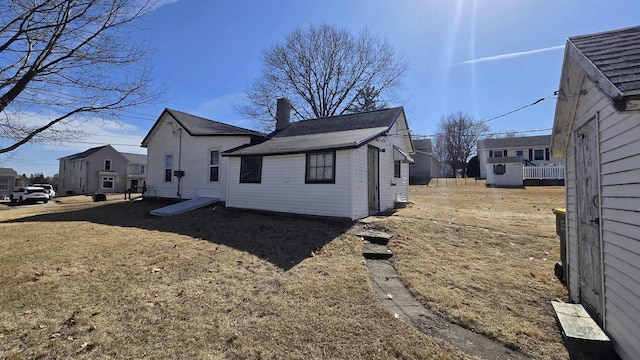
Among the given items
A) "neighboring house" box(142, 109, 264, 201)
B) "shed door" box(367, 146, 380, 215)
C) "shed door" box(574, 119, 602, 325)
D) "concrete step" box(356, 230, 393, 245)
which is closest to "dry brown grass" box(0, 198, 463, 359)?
"concrete step" box(356, 230, 393, 245)

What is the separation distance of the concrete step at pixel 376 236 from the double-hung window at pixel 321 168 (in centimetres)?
214

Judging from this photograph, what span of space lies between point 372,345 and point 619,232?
2798 mm

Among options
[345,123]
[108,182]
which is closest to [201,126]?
[345,123]

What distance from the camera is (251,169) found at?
11.7 m

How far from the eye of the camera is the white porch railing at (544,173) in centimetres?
2274

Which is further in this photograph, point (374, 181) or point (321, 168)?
point (374, 181)

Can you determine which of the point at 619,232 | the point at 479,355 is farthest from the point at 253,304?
the point at 619,232

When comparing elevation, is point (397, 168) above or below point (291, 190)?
above

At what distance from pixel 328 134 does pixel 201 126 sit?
26.2 ft

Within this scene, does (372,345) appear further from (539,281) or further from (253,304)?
(539,281)

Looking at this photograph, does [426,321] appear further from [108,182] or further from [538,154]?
[108,182]

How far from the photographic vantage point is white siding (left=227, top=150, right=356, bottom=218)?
9188 mm

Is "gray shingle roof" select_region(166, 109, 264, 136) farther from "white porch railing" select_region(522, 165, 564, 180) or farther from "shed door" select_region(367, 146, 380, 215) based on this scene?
"white porch railing" select_region(522, 165, 564, 180)

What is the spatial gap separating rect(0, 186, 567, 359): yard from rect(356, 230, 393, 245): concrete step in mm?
348
